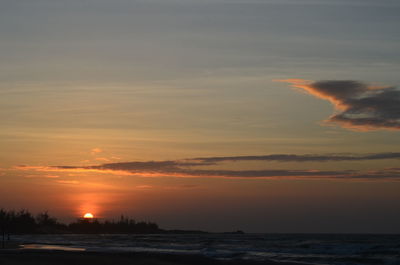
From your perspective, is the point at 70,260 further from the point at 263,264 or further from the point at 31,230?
the point at 31,230

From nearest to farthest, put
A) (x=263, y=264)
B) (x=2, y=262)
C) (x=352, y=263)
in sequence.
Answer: (x=2, y=262)
(x=263, y=264)
(x=352, y=263)

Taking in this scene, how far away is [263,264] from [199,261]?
4.61m

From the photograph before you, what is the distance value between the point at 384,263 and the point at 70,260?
909 inches

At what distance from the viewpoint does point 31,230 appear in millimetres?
169875

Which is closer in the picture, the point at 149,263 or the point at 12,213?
the point at 149,263

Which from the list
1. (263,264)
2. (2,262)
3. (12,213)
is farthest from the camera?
(12,213)

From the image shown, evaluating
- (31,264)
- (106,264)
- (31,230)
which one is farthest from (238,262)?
(31,230)

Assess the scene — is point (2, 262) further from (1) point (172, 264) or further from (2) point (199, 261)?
(2) point (199, 261)

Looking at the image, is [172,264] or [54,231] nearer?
[172,264]

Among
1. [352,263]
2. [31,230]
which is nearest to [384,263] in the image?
[352,263]

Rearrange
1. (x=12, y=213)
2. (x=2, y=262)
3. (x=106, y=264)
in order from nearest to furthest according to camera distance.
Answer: (x=2, y=262)
(x=106, y=264)
(x=12, y=213)

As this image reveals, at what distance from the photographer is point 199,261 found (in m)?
41.9

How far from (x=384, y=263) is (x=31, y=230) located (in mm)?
141093

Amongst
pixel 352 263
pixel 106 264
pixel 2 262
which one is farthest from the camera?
pixel 352 263
